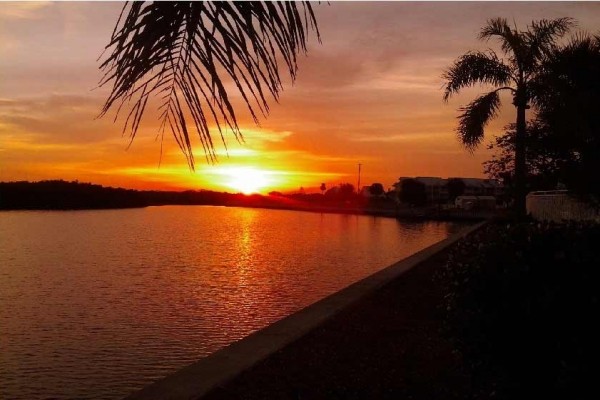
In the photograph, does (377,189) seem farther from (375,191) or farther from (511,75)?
(511,75)

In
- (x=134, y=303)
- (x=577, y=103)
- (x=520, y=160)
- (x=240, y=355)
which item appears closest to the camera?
(x=240, y=355)

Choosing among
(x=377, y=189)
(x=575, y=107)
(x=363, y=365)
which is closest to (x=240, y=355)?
(x=363, y=365)

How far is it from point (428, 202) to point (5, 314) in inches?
4858

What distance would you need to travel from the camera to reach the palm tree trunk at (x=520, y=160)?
17906 mm

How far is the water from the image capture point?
8336 millimetres

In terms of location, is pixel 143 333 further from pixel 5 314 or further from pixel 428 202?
pixel 428 202

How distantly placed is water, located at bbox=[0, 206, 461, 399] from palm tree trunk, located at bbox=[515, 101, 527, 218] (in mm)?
5085

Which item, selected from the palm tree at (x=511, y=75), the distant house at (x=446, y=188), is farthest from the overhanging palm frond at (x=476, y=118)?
the distant house at (x=446, y=188)

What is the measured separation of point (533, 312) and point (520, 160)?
49.5 feet

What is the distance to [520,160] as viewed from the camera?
708 inches

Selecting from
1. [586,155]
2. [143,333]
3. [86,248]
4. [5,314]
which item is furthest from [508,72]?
[86,248]

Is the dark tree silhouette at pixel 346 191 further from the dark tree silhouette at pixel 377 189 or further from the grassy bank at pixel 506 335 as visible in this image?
the grassy bank at pixel 506 335

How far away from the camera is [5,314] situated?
40.9 feet

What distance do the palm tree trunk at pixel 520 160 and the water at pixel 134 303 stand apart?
508 cm
